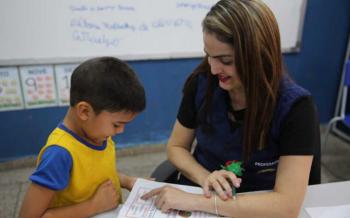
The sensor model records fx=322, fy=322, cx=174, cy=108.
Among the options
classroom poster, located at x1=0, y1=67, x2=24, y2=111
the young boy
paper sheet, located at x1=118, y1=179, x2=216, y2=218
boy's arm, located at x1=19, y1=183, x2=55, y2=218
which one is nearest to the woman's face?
the young boy

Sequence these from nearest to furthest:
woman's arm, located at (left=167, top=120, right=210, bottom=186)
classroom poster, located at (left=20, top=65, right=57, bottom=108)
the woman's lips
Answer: the woman's lips
woman's arm, located at (left=167, top=120, right=210, bottom=186)
classroom poster, located at (left=20, top=65, right=57, bottom=108)

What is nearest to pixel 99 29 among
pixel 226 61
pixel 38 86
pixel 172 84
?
pixel 38 86

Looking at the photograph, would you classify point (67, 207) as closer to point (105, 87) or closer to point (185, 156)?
point (105, 87)

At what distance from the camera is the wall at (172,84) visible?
226 cm

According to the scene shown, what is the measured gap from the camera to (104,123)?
33.7 inches

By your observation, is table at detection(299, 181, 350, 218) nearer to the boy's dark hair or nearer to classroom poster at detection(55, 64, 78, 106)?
the boy's dark hair

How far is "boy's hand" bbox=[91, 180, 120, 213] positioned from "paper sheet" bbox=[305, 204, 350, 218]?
55 cm

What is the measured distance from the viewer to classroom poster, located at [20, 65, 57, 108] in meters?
2.08

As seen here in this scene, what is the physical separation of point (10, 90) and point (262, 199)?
1.81m

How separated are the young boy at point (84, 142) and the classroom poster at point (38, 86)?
54.1 inches

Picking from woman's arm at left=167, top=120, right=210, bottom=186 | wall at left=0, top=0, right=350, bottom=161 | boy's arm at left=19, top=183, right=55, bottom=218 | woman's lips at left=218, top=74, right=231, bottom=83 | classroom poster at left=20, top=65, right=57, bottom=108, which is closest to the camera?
boy's arm at left=19, top=183, right=55, bottom=218

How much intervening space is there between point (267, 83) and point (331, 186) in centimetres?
41

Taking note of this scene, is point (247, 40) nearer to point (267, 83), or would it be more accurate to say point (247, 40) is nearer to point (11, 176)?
point (267, 83)

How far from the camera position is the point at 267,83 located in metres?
0.94
